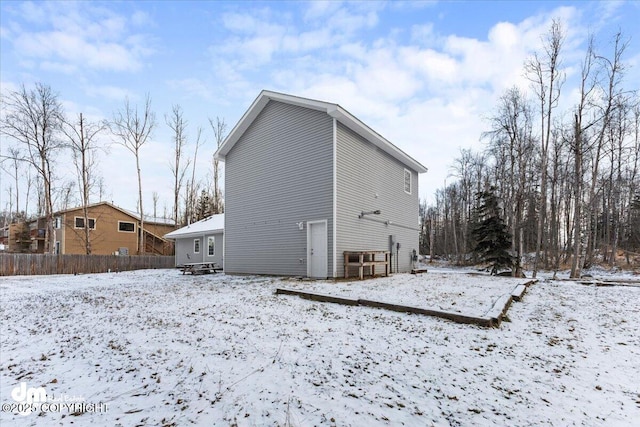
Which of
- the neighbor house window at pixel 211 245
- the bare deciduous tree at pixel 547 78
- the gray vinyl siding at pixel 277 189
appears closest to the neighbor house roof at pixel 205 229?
the neighbor house window at pixel 211 245

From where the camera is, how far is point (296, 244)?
12.2 metres

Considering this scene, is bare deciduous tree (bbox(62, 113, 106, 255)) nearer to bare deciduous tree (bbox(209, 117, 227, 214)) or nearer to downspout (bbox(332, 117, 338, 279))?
bare deciduous tree (bbox(209, 117, 227, 214))

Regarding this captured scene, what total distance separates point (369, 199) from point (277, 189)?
12.1ft

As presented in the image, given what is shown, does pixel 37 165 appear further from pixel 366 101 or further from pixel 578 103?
pixel 578 103

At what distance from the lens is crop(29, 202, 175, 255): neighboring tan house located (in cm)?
2783

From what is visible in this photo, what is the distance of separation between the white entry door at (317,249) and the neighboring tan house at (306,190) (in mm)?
35

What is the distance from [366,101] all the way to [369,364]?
544 inches

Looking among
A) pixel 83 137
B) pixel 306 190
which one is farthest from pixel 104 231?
pixel 306 190

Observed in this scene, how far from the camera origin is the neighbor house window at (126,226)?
30.2 metres

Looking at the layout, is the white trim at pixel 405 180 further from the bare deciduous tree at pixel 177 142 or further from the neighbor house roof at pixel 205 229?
the bare deciduous tree at pixel 177 142

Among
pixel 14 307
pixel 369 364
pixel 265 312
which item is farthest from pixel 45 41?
pixel 369 364

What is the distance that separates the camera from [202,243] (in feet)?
72.4

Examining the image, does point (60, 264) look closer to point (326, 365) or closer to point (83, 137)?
point (83, 137)

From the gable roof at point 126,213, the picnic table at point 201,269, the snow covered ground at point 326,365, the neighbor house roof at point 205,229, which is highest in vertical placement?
the gable roof at point 126,213
